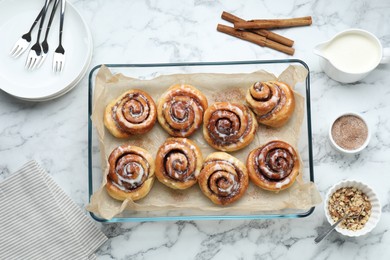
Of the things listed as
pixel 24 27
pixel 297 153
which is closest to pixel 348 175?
pixel 297 153

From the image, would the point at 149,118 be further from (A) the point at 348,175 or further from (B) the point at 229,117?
(A) the point at 348,175

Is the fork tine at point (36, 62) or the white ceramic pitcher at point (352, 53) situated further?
the fork tine at point (36, 62)

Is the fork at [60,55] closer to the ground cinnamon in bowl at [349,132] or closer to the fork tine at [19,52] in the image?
the fork tine at [19,52]

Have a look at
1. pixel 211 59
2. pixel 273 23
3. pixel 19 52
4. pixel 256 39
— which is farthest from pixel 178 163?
pixel 19 52

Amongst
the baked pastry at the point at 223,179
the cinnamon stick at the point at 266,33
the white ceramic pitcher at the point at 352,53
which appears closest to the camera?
the baked pastry at the point at 223,179

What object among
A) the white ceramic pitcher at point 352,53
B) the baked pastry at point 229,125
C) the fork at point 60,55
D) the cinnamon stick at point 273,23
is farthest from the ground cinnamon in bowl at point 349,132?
the fork at point 60,55

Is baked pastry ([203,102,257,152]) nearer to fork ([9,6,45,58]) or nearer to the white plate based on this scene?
the white plate

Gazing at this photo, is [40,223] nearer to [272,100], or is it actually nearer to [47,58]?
[47,58]
